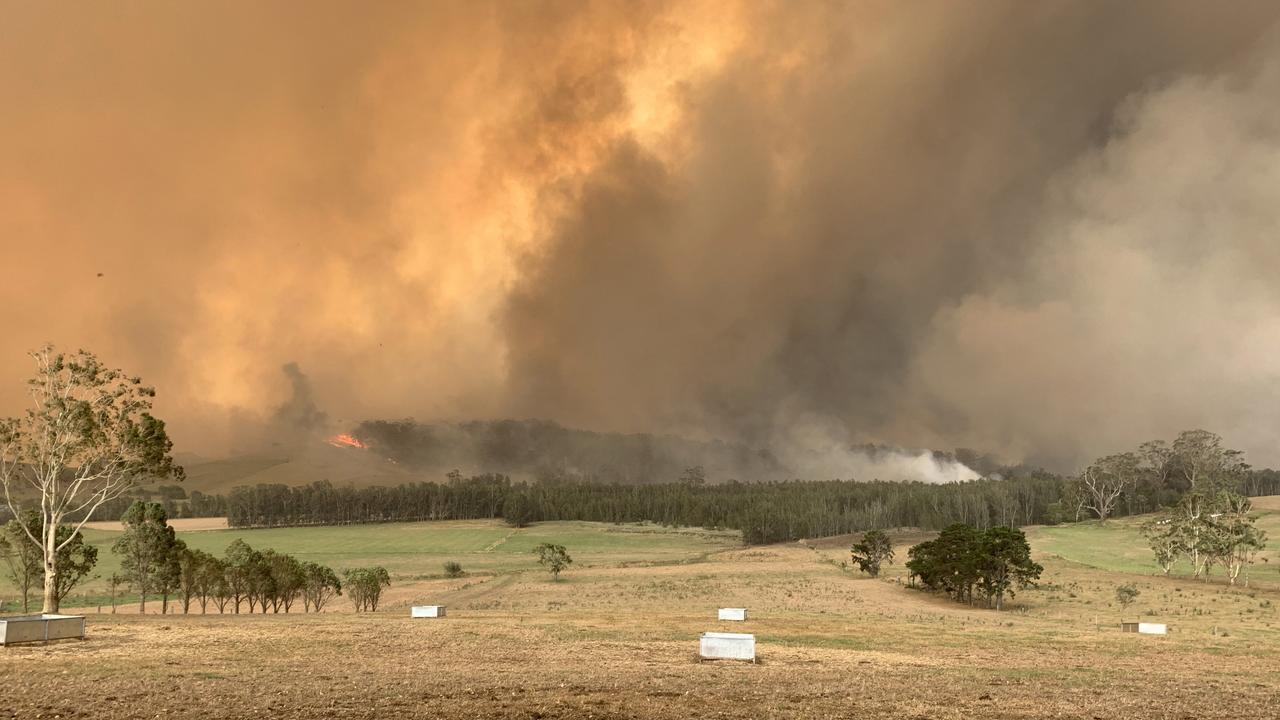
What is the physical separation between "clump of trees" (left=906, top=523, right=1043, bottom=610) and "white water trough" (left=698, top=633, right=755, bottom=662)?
251 ft

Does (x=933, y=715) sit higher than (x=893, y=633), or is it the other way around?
(x=933, y=715)

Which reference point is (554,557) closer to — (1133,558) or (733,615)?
(733,615)

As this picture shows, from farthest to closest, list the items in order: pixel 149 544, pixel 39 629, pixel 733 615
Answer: pixel 149 544, pixel 733 615, pixel 39 629

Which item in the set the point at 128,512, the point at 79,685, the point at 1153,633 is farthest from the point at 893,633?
the point at 128,512

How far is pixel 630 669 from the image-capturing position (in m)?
35.3

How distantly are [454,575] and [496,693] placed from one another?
142401 mm

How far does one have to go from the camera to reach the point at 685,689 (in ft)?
98.1

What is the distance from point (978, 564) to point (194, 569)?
320ft

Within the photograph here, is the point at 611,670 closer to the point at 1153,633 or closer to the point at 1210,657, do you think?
the point at 1210,657

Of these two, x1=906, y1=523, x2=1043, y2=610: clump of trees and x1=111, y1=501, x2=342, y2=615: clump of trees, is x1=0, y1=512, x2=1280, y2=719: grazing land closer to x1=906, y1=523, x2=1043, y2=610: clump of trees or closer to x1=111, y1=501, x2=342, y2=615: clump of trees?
x1=906, y1=523, x2=1043, y2=610: clump of trees

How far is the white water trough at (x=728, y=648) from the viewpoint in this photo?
38.9 m

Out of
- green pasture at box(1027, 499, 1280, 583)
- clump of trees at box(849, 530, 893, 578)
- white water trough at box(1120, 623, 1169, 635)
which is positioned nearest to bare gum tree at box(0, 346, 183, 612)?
white water trough at box(1120, 623, 1169, 635)

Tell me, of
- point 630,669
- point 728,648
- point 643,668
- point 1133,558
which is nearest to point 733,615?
point 728,648

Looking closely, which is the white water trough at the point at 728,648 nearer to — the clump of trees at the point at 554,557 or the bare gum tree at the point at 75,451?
the bare gum tree at the point at 75,451
